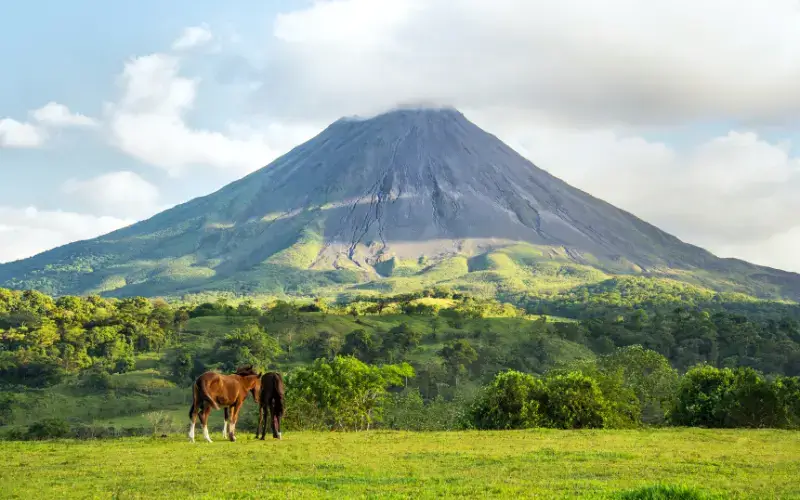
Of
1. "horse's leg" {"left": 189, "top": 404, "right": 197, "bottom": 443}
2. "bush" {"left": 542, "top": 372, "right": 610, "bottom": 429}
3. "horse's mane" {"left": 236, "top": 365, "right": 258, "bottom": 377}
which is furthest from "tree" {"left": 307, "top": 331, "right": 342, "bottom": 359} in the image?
"horse's leg" {"left": 189, "top": 404, "right": 197, "bottom": 443}

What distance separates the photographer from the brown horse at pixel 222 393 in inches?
615

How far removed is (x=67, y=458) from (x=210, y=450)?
2.53 m

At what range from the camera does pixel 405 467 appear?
1218 cm

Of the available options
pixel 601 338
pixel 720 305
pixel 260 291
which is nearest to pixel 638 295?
pixel 720 305

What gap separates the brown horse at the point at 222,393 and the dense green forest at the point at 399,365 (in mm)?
10171

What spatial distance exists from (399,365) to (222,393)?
22140mm

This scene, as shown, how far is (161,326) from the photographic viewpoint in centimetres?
7706

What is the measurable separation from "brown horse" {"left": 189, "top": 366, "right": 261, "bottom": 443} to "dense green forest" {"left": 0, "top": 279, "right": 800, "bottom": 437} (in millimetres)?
10171

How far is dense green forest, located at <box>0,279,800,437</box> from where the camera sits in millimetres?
24786

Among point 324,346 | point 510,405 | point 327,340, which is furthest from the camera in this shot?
point 327,340

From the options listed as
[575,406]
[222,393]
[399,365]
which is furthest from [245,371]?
[399,365]

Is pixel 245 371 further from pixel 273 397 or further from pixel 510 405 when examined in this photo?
pixel 510 405

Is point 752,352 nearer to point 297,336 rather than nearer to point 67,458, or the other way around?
point 297,336

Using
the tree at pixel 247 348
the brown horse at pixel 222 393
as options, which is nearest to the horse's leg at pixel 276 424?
the brown horse at pixel 222 393
